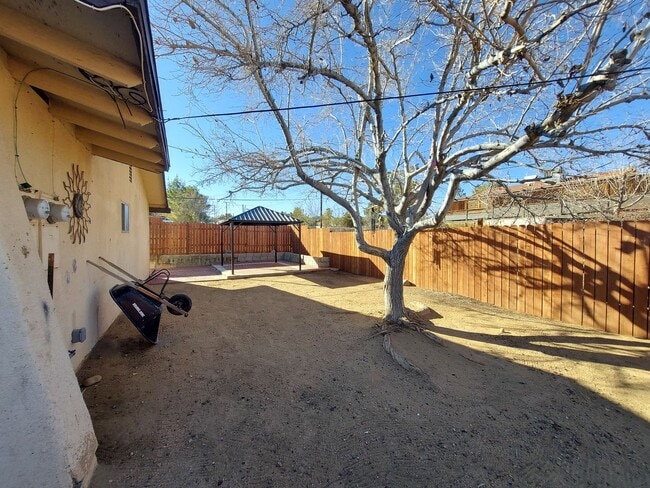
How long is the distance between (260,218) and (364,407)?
10.4m

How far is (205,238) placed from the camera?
54.9ft

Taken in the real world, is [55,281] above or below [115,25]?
below

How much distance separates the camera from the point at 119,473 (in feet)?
6.82

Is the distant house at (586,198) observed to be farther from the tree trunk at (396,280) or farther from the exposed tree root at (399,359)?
the exposed tree root at (399,359)

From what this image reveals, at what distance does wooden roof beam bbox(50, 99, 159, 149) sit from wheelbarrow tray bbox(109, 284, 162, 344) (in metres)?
2.16

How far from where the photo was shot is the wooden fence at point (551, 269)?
17.2ft

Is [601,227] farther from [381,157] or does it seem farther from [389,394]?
[389,394]

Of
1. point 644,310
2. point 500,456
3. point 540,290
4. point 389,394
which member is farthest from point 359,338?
point 644,310

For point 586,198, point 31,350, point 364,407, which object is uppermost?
point 586,198

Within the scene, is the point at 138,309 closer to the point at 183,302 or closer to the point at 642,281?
the point at 183,302

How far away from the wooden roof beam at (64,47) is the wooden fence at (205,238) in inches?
499

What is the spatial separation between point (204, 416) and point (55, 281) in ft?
7.11

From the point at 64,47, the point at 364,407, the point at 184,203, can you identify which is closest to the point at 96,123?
the point at 64,47

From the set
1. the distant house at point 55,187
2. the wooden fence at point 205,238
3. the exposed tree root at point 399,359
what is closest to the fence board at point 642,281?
the exposed tree root at point 399,359
